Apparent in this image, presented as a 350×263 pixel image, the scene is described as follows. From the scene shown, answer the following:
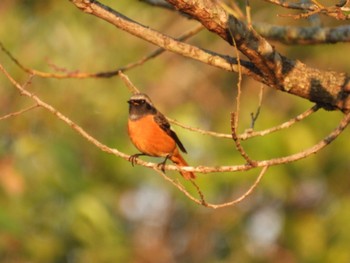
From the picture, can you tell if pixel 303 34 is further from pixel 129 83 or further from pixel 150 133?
pixel 150 133

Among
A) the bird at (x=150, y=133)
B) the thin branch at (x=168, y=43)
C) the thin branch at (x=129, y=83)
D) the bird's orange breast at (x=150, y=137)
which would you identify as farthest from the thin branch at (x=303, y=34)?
the bird's orange breast at (x=150, y=137)

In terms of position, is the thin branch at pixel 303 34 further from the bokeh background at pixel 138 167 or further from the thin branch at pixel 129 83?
the bokeh background at pixel 138 167

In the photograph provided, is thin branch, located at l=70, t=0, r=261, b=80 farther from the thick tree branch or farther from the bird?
the bird

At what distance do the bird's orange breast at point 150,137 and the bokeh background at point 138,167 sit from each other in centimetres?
158

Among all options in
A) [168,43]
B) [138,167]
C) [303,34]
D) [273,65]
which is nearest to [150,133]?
[303,34]

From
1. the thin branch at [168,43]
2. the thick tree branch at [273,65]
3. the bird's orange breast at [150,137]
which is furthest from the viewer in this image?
the bird's orange breast at [150,137]

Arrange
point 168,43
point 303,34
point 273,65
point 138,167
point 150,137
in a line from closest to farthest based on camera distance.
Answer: point 273,65 < point 168,43 < point 303,34 < point 150,137 < point 138,167

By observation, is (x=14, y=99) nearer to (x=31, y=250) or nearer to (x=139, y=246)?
(x=31, y=250)

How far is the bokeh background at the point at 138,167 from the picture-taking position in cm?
969

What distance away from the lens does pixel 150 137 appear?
7.31 meters

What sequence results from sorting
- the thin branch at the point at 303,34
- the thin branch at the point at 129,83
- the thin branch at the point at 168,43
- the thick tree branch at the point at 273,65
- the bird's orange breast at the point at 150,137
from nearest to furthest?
the thick tree branch at the point at 273,65 < the thin branch at the point at 168,43 < the thin branch at the point at 129,83 < the thin branch at the point at 303,34 < the bird's orange breast at the point at 150,137

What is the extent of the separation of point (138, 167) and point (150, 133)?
140 inches

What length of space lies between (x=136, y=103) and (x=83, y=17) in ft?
15.7

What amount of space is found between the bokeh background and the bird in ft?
5.14
